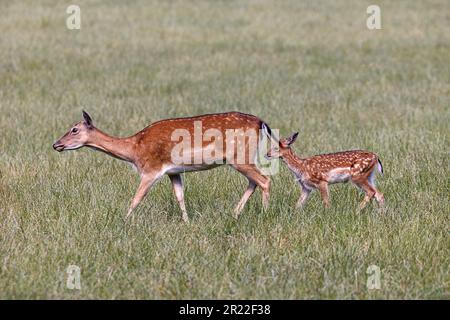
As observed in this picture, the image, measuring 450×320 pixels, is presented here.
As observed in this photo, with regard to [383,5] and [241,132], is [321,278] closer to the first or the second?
[241,132]

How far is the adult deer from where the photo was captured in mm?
7754

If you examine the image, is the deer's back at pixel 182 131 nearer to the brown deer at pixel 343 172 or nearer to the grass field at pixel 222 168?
the brown deer at pixel 343 172

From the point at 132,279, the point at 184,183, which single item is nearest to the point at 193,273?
the point at 132,279

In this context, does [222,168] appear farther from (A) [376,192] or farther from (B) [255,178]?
(A) [376,192]

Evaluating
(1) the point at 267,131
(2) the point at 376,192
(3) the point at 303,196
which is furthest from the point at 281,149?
(2) the point at 376,192

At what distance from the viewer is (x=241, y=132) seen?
7.84 meters

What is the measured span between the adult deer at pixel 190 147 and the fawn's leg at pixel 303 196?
0.95 ft

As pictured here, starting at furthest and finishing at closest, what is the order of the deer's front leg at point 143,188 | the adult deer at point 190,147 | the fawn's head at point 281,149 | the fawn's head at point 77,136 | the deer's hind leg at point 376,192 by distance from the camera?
the fawn's head at point 281,149, the fawn's head at point 77,136, the deer's hind leg at point 376,192, the adult deer at point 190,147, the deer's front leg at point 143,188

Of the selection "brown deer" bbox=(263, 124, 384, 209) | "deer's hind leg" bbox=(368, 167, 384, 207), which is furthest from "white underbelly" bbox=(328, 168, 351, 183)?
"deer's hind leg" bbox=(368, 167, 384, 207)

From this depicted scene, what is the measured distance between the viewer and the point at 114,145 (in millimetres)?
8047

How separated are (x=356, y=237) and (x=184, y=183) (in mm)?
2399

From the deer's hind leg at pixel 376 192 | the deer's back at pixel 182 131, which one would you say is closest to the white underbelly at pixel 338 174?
the deer's hind leg at pixel 376 192

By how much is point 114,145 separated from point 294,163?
5.29ft

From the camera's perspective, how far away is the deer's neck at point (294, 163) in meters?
8.20
